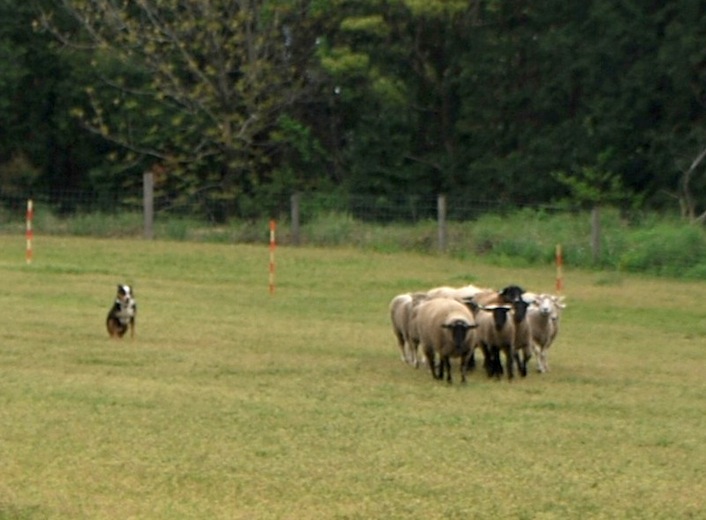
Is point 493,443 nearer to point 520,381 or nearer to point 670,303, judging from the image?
point 520,381

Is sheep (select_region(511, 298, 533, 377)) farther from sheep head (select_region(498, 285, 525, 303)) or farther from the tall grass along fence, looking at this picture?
the tall grass along fence

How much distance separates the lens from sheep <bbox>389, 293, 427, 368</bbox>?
57.1ft

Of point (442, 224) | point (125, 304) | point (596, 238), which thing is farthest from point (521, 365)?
point (442, 224)

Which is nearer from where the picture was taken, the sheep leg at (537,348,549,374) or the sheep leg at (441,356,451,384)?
the sheep leg at (441,356,451,384)

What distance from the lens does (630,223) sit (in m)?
33.8

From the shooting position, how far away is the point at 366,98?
4619 cm

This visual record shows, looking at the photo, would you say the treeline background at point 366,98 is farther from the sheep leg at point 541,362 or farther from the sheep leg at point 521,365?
the sheep leg at point 521,365

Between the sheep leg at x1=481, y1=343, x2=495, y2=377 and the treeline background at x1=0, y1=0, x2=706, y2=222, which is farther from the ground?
the treeline background at x1=0, y1=0, x2=706, y2=222

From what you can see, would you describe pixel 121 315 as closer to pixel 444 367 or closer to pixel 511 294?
pixel 444 367

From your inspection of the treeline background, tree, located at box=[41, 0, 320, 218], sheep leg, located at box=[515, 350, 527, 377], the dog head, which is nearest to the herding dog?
the dog head

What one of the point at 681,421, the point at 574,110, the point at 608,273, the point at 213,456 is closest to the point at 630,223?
the point at 608,273

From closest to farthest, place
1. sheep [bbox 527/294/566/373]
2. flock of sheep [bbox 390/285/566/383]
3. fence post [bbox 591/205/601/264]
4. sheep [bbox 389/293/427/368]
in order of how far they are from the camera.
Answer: flock of sheep [bbox 390/285/566/383], sheep [bbox 527/294/566/373], sheep [bbox 389/293/427/368], fence post [bbox 591/205/601/264]

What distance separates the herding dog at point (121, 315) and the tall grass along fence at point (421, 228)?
44.6ft

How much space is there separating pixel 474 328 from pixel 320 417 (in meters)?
2.89
